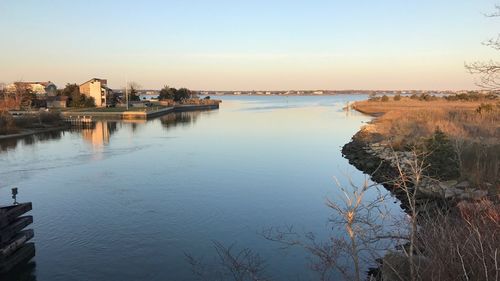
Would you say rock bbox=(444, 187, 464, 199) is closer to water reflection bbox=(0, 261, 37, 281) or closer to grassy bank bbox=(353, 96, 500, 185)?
grassy bank bbox=(353, 96, 500, 185)

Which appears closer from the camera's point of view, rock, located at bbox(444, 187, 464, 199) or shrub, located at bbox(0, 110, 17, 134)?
rock, located at bbox(444, 187, 464, 199)

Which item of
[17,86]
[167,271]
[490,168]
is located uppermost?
[17,86]

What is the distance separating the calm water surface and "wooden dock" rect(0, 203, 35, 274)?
35 cm

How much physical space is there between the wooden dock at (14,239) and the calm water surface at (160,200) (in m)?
0.35

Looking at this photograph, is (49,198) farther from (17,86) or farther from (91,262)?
(17,86)

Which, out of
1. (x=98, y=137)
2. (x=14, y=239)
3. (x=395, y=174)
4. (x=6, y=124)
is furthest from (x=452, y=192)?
(x=6, y=124)

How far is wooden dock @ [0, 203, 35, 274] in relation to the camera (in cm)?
981

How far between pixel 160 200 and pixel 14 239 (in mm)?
5951

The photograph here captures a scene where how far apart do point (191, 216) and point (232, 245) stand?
2.92 meters

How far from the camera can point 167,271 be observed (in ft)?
32.3

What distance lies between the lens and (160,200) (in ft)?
51.7

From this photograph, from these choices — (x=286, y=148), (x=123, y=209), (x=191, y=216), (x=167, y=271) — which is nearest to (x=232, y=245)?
(x=167, y=271)

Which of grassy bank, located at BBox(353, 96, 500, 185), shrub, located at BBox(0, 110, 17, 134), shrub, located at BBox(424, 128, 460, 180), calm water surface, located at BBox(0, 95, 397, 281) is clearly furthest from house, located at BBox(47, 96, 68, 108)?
shrub, located at BBox(424, 128, 460, 180)

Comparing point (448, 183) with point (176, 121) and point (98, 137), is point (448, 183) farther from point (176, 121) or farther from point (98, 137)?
point (176, 121)
